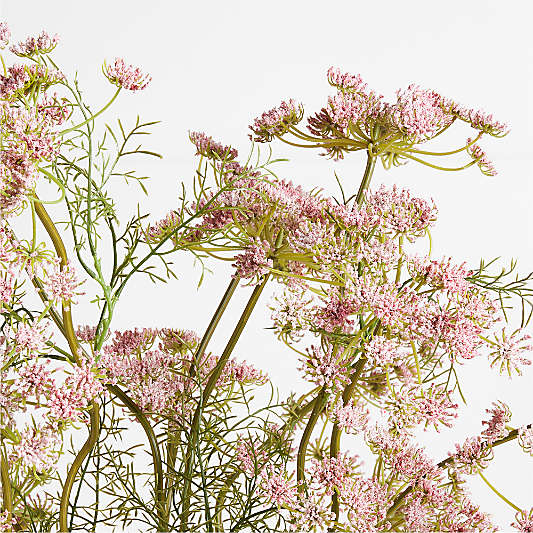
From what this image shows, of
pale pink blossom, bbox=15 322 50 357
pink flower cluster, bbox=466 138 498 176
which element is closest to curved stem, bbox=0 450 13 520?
pale pink blossom, bbox=15 322 50 357

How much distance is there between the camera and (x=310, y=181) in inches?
64.7

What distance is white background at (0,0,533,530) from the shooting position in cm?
166

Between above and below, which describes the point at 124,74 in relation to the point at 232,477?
above

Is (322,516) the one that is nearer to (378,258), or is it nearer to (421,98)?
(378,258)

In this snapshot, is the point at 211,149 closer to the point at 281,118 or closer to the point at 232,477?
the point at 281,118

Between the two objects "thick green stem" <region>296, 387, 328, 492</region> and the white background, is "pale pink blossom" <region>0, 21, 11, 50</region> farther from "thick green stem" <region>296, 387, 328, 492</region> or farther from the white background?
the white background

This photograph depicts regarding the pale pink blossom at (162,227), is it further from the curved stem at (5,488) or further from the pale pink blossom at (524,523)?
the pale pink blossom at (524,523)

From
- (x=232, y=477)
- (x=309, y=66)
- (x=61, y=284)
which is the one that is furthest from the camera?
(x=309, y=66)

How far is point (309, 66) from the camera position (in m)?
1.75

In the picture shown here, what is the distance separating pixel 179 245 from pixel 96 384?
7.4 inches

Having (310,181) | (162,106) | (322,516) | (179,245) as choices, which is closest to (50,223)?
(179,245)

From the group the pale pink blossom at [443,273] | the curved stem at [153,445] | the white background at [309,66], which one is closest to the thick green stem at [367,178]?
the pale pink blossom at [443,273]

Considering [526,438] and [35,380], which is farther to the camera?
[526,438]

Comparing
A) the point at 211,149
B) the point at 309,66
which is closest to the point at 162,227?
the point at 211,149
